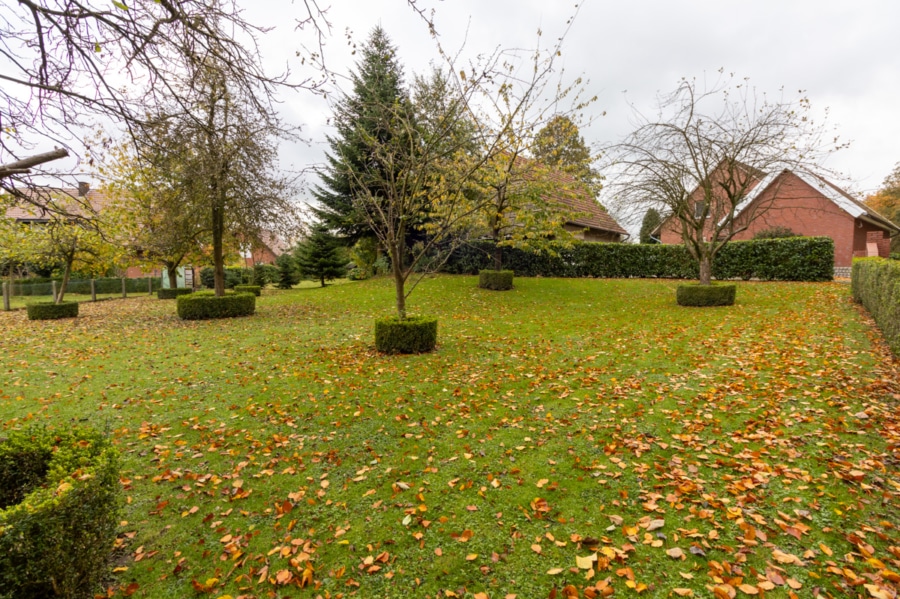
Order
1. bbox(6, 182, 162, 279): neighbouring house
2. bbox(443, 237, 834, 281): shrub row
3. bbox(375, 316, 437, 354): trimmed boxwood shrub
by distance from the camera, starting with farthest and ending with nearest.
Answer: bbox(443, 237, 834, 281): shrub row → bbox(375, 316, 437, 354): trimmed boxwood shrub → bbox(6, 182, 162, 279): neighbouring house

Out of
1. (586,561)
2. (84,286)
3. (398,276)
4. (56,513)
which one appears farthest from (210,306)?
(84,286)

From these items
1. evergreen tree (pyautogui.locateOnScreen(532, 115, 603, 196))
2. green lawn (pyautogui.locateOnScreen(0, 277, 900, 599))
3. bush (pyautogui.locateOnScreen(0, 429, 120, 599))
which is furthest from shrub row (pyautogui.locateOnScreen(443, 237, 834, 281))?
bush (pyautogui.locateOnScreen(0, 429, 120, 599))

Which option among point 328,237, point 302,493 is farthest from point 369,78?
point 302,493

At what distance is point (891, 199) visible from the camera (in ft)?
102

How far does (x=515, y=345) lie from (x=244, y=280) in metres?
24.9

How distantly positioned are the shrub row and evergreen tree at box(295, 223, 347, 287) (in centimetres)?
642

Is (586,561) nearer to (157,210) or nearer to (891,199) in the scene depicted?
(157,210)

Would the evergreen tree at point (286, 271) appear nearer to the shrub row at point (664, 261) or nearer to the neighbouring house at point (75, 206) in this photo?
the neighbouring house at point (75, 206)

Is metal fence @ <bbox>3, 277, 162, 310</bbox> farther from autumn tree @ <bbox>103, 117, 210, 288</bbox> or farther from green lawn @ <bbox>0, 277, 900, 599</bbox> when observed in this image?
green lawn @ <bbox>0, 277, 900, 599</bbox>

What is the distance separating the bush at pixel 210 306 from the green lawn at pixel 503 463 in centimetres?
449

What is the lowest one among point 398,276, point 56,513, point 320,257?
point 56,513

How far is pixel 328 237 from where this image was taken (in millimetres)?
22234

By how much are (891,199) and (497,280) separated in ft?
117

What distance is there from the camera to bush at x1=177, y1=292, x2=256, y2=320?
12.7 metres
